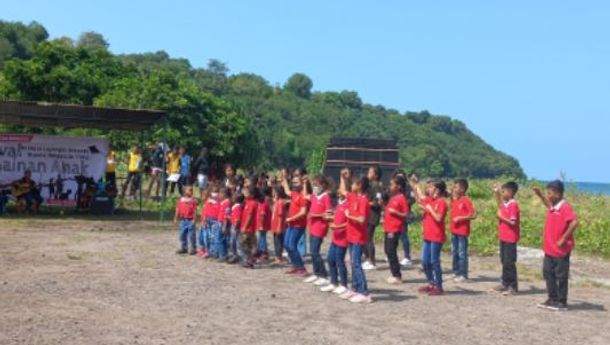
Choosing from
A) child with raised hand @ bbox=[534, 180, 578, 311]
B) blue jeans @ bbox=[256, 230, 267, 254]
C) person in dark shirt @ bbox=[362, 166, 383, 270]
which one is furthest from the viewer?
blue jeans @ bbox=[256, 230, 267, 254]

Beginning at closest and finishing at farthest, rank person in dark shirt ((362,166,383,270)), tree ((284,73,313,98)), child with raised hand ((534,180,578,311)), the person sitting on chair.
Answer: child with raised hand ((534,180,578,311)), person in dark shirt ((362,166,383,270)), the person sitting on chair, tree ((284,73,313,98))

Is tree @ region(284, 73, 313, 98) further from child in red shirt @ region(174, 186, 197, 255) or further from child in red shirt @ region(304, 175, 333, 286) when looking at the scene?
child in red shirt @ region(304, 175, 333, 286)

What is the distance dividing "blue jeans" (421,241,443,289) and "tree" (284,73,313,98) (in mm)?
134635

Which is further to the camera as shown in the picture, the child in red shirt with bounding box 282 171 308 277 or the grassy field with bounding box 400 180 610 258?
the grassy field with bounding box 400 180 610 258

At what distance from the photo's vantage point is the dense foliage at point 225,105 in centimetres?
3841

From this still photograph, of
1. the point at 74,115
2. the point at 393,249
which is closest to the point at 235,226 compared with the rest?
the point at 393,249

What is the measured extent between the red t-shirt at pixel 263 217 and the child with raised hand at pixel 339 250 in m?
2.52

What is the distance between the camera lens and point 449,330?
8742 millimetres

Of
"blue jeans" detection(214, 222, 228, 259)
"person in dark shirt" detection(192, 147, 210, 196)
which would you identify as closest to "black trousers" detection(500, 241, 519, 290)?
"blue jeans" detection(214, 222, 228, 259)

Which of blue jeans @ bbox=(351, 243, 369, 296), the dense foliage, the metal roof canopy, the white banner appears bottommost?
blue jeans @ bbox=(351, 243, 369, 296)

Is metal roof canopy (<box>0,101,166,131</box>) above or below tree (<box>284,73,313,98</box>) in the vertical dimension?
below


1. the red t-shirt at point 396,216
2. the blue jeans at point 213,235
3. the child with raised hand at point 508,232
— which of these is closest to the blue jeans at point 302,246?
the blue jeans at point 213,235

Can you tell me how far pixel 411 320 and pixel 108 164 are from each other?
15111 mm

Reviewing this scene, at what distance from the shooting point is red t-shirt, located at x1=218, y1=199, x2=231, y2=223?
13.3 m
